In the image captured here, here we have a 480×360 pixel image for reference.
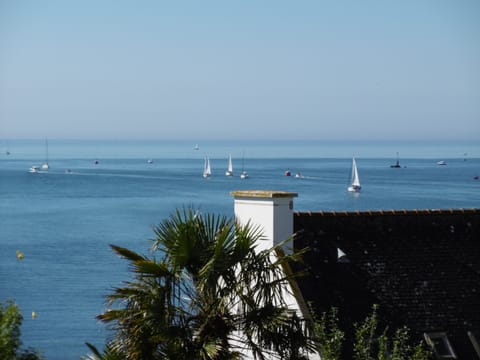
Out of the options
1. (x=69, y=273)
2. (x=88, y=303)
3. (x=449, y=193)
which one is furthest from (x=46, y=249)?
(x=449, y=193)

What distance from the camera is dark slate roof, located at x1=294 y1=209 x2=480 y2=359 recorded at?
57.9 ft

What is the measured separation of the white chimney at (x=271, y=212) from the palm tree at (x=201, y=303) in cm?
439


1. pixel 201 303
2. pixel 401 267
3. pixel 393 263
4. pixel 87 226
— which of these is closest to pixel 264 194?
pixel 393 263

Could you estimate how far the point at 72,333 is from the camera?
57781 millimetres

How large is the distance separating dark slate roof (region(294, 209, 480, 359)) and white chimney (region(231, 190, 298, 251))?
2.50ft

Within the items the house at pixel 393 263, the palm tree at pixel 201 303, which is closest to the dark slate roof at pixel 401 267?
the house at pixel 393 263

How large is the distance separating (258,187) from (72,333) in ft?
426

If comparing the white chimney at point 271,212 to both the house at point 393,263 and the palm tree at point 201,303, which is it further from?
the palm tree at point 201,303

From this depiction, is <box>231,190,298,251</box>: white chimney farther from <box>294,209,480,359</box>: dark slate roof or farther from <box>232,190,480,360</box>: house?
<box>294,209,480,359</box>: dark slate roof

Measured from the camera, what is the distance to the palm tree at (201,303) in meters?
12.7

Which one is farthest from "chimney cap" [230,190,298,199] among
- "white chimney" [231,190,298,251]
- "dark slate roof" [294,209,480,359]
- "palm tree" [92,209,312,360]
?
"palm tree" [92,209,312,360]

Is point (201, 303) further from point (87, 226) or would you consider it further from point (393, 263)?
point (87, 226)

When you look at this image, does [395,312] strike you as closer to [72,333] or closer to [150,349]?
[150,349]

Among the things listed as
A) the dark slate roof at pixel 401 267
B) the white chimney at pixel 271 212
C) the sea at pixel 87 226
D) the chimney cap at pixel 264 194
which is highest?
the chimney cap at pixel 264 194
